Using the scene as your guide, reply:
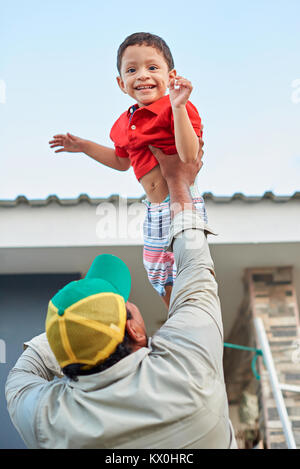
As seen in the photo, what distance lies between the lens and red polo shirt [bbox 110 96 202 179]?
63.0 inches

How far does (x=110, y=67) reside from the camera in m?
1.88

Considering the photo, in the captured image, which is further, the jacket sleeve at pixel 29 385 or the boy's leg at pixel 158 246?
the boy's leg at pixel 158 246

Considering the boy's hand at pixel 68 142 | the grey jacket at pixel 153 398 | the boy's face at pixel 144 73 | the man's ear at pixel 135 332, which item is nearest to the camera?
the grey jacket at pixel 153 398

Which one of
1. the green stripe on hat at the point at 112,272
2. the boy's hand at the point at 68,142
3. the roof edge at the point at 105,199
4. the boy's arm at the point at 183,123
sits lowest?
the green stripe on hat at the point at 112,272

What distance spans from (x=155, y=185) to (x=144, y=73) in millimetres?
382

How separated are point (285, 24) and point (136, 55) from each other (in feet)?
3.19

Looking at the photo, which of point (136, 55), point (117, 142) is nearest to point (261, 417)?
point (117, 142)

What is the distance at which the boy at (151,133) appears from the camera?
161 centimetres

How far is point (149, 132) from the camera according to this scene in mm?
1641

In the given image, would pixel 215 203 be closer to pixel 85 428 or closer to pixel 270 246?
pixel 270 246

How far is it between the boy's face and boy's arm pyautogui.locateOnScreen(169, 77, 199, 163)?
30 centimetres

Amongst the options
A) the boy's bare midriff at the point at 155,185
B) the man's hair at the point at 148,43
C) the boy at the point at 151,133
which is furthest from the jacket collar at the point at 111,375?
the man's hair at the point at 148,43

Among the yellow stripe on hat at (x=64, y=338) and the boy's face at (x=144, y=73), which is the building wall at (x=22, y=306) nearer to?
the boy's face at (x=144, y=73)

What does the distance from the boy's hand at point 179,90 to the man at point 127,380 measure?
49cm
